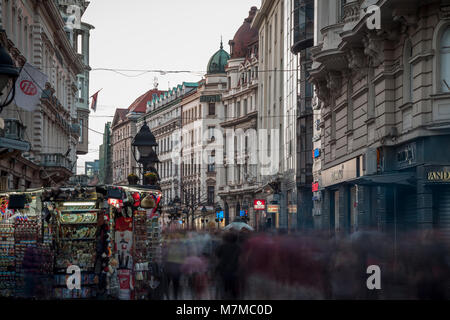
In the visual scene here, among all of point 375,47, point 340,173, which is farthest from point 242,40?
point 375,47

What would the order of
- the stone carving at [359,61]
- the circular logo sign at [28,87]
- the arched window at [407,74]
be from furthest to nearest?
the stone carving at [359,61]
the circular logo sign at [28,87]
the arched window at [407,74]

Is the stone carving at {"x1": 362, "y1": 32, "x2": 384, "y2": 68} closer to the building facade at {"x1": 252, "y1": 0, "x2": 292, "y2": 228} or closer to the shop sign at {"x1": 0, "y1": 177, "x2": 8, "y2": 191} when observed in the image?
the shop sign at {"x1": 0, "y1": 177, "x2": 8, "y2": 191}

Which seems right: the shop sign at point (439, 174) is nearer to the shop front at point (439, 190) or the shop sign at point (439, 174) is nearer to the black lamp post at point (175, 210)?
the shop front at point (439, 190)

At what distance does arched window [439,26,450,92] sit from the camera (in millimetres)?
21500

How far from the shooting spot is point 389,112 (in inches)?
1002

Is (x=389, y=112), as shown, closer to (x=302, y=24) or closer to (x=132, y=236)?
(x=132, y=236)

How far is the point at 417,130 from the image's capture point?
22.1 metres

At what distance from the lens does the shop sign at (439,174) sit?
846 inches

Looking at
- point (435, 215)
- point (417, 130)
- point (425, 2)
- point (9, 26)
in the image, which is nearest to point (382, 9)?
point (425, 2)

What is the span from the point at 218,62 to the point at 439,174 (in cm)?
8696

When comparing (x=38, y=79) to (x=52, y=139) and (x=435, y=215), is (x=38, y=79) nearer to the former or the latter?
(x=435, y=215)

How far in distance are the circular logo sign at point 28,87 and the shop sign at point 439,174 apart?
11.0 metres

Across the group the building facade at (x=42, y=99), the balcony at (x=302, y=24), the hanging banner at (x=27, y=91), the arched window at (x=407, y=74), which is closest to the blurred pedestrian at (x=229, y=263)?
the arched window at (x=407, y=74)

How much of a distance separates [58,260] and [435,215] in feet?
33.1
